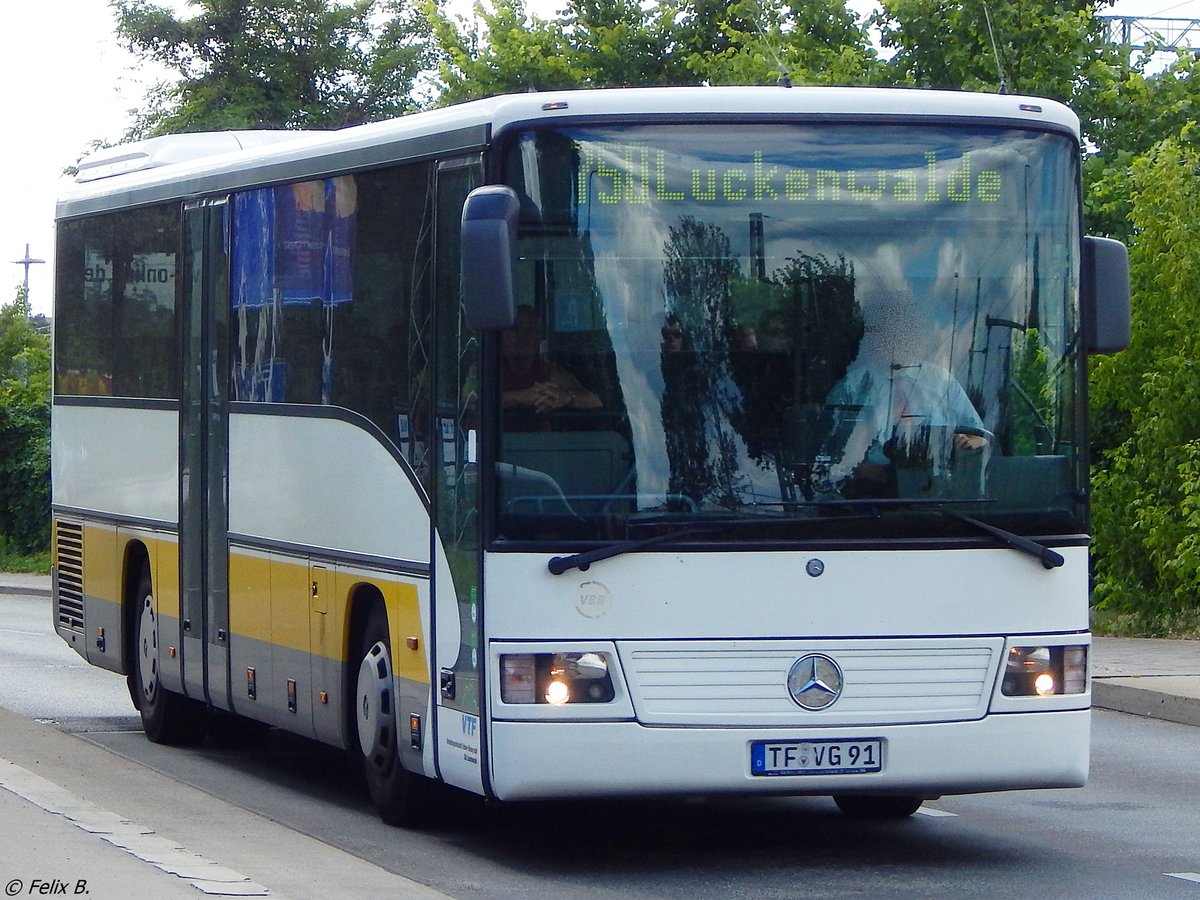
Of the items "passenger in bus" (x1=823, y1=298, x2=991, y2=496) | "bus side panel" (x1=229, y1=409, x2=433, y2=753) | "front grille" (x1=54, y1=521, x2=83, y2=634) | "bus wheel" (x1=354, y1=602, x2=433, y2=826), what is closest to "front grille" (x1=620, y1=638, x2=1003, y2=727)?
"passenger in bus" (x1=823, y1=298, x2=991, y2=496)

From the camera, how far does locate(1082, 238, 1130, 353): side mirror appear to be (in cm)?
937

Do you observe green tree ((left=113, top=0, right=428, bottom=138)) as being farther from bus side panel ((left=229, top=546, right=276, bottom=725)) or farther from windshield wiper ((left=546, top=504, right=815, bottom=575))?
windshield wiper ((left=546, top=504, right=815, bottom=575))

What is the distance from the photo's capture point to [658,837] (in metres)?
10.2

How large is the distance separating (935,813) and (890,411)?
2851 millimetres

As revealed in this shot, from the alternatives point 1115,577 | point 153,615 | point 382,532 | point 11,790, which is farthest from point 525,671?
point 1115,577

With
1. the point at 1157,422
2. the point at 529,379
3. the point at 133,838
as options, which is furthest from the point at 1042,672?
the point at 1157,422

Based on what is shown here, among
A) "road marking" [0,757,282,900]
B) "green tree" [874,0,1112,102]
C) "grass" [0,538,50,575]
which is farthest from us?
"grass" [0,538,50,575]

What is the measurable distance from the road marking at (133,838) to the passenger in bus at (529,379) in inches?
81.0

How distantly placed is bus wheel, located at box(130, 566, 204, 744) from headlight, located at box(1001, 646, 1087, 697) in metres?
6.44

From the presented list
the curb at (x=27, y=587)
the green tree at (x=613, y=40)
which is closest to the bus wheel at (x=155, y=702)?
the green tree at (x=613, y=40)

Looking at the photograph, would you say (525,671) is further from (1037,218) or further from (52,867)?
(1037,218)

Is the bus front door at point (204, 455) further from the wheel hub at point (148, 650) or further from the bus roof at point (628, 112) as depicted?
the bus roof at point (628, 112)

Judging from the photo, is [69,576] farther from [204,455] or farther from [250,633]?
[250,633]

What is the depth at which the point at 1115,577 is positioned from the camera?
21016mm
